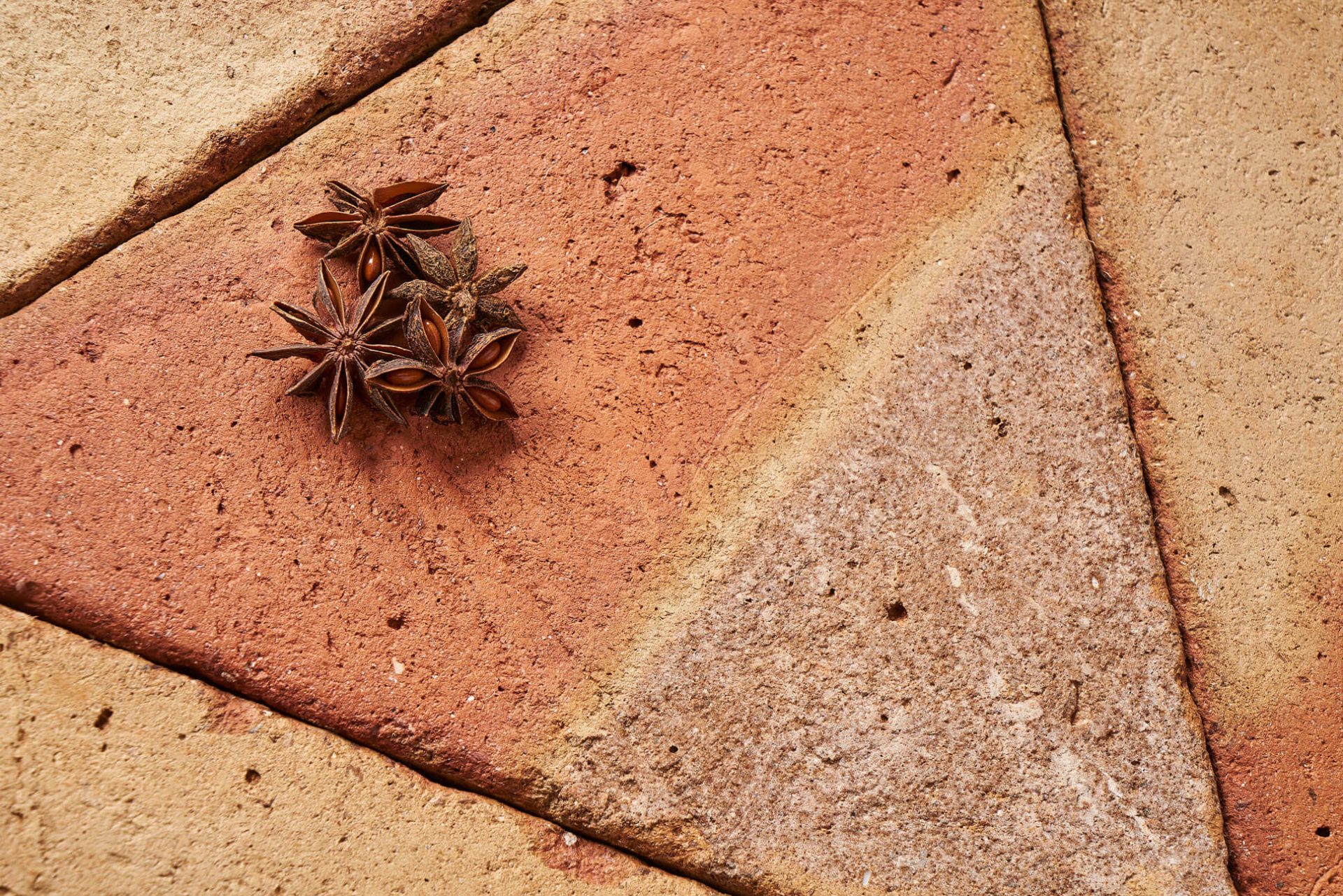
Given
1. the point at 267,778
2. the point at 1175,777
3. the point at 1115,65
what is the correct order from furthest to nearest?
the point at 1115,65
the point at 1175,777
the point at 267,778

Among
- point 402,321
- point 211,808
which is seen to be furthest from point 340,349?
point 211,808

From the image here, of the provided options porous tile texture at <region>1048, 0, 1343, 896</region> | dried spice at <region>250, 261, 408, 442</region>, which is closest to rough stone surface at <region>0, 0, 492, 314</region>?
dried spice at <region>250, 261, 408, 442</region>

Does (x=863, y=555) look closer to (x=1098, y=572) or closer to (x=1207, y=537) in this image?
(x=1098, y=572)

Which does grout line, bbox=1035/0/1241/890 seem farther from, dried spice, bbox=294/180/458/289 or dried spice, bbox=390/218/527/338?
dried spice, bbox=294/180/458/289

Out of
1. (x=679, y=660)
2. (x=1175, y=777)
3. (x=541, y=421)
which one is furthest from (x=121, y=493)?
(x=1175, y=777)

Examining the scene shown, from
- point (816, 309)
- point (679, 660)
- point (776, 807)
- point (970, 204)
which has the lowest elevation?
point (776, 807)

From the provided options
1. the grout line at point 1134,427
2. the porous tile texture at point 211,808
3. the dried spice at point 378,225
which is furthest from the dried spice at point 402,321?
the grout line at point 1134,427

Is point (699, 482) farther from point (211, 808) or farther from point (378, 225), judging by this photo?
point (211, 808)

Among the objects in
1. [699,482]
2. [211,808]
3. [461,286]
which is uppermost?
[461,286]
